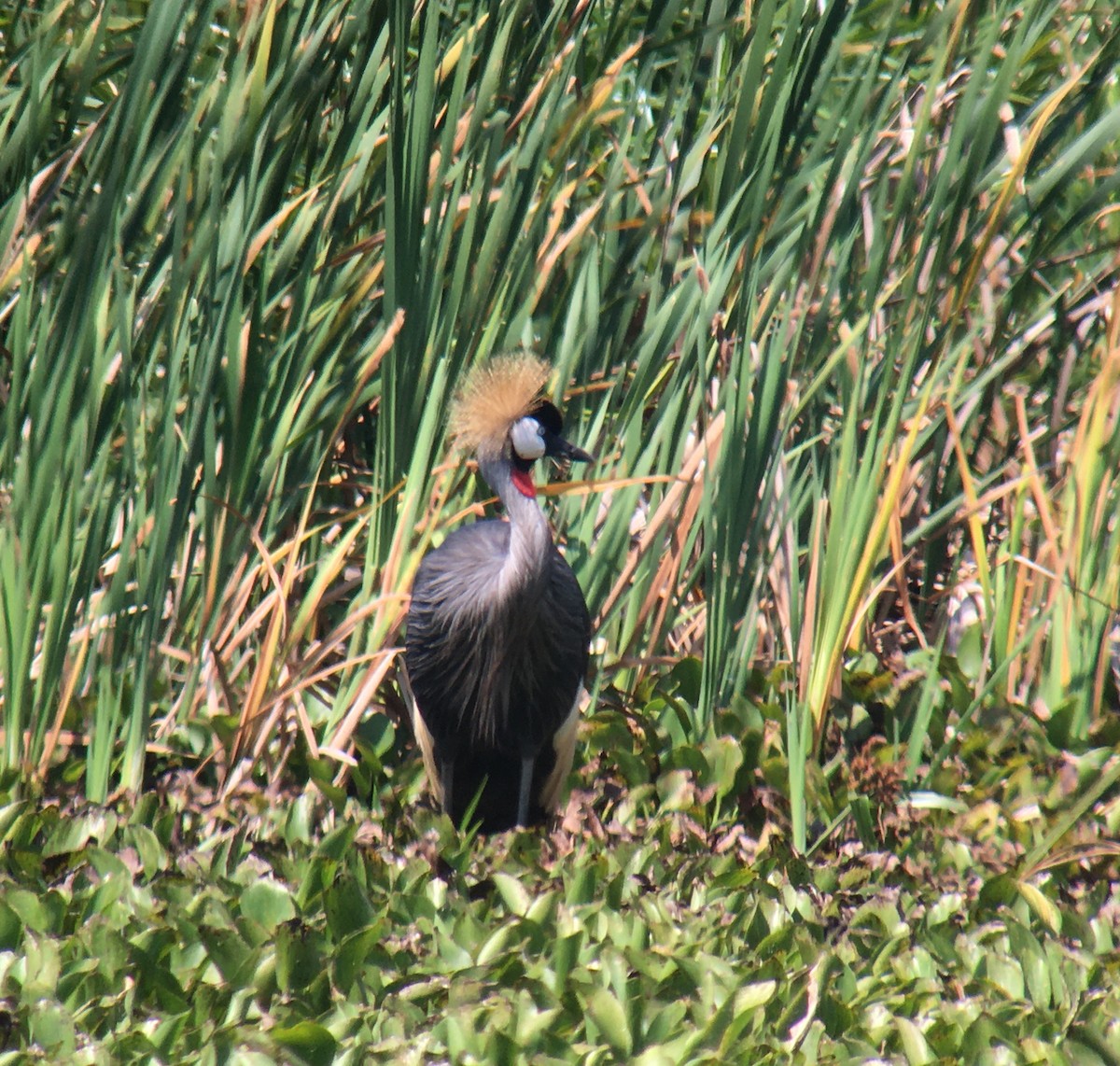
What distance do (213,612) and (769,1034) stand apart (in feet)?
4.79

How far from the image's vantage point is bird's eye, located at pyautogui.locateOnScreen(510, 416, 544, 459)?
3.06 metres

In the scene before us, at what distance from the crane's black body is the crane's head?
24 centimetres

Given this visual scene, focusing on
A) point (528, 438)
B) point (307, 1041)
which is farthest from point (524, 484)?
point (307, 1041)

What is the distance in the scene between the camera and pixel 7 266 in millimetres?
2885

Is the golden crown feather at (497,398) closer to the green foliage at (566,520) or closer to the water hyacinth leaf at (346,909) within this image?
the green foliage at (566,520)

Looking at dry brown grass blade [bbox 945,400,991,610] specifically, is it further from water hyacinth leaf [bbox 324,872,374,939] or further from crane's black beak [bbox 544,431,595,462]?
water hyacinth leaf [bbox 324,872,374,939]

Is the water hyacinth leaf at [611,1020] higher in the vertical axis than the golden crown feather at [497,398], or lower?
lower

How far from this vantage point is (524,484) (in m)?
3.15

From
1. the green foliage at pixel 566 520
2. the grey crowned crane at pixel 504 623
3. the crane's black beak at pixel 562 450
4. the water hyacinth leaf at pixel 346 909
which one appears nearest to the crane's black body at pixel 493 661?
the grey crowned crane at pixel 504 623

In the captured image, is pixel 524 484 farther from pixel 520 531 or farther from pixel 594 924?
pixel 594 924

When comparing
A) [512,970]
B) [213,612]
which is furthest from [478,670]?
[512,970]

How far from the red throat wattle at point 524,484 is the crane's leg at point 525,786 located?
66 cm

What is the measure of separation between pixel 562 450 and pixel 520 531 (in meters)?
0.20

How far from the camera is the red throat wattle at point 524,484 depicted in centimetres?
313
